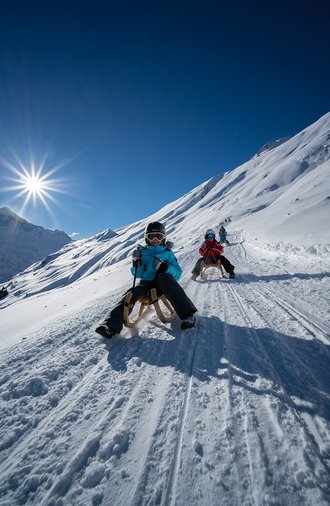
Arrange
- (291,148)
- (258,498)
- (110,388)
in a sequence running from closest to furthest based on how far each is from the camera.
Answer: (258,498) → (110,388) → (291,148)

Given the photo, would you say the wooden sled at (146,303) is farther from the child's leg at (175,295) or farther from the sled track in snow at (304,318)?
the sled track in snow at (304,318)

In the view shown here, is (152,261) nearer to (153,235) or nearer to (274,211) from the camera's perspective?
(153,235)

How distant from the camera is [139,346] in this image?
3.47m

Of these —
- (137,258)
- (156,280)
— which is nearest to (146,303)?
(156,280)

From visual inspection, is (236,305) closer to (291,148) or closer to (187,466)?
(187,466)

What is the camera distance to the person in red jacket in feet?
27.2

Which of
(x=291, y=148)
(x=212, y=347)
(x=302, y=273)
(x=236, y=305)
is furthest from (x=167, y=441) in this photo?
(x=291, y=148)

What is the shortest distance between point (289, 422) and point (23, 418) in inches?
88.1

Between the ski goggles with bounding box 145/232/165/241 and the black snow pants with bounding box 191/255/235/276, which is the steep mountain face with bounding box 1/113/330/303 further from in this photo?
the ski goggles with bounding box 145/232/165/241

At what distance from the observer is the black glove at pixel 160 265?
14.2 ft

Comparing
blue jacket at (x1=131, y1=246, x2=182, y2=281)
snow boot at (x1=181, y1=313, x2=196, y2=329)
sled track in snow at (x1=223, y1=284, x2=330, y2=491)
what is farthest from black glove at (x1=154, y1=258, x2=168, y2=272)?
sled track in snow at (x1=223, y1=284, x2=330, y2=491)

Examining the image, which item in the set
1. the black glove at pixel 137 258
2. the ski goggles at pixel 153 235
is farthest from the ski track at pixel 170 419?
the ski goggles at pixel 153 235

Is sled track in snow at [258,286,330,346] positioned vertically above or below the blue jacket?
below

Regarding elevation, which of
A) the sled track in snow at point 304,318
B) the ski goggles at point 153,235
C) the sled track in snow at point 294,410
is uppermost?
the ski goggles at point 153,235
